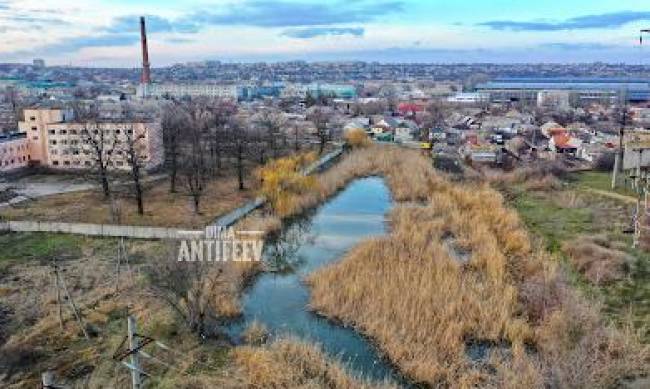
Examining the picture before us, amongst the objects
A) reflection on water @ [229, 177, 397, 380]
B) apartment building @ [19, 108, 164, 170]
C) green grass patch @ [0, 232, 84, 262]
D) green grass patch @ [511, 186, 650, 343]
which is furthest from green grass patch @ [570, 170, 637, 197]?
green grass patch @ [0, 232, 84, 262]

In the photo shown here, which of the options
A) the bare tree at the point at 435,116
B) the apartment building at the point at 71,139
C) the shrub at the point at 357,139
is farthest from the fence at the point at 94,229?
the bare tree at the point at 435,116

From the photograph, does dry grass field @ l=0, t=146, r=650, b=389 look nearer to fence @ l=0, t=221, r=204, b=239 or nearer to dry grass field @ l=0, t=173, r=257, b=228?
fence @ l=0, t=221, r=204, b=239

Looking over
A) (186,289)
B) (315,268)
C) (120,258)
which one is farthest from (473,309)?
(120,258)

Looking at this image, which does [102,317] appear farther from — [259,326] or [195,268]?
Result: [259,326]

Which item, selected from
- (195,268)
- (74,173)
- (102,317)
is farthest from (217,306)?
(74,173)

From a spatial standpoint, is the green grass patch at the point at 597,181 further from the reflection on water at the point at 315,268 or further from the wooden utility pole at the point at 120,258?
the wooden utility pole at the point at 120,258
